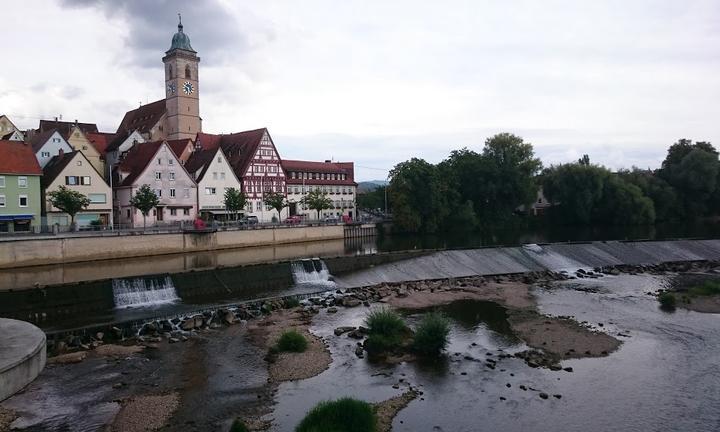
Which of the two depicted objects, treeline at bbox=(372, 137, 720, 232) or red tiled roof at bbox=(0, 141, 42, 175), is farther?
treeline at bbox=(372, 137, 720, 232)

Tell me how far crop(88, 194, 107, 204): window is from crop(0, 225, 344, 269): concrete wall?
11.8m

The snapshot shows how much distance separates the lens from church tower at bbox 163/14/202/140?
280ft

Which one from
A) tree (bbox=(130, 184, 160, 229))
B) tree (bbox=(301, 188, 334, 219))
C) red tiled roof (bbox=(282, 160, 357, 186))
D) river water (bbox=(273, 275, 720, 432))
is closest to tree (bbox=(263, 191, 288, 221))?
tree (bbox=(301, 188, 334, 219))

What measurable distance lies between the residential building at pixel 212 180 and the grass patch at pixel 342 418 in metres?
56.2

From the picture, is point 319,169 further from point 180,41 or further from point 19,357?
point 19,357

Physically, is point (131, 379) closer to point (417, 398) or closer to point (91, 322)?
point (91, 322)

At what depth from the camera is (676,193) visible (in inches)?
4168

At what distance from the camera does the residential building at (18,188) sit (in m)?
50.8

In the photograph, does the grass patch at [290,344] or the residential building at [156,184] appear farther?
the residential building at [156,184]

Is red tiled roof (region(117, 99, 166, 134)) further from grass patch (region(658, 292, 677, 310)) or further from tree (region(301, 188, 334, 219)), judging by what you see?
grass patch (region(658, 292, 677, 310))

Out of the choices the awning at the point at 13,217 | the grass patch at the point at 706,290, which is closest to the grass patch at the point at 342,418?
the grass patch at the point at 706,290

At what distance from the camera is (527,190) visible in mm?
93812

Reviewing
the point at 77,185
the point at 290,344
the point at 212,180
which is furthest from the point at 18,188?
the point at 290,344

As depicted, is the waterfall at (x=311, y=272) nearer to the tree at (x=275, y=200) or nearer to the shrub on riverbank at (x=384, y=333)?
the shrub on riverbank at (x=384, y=333)
